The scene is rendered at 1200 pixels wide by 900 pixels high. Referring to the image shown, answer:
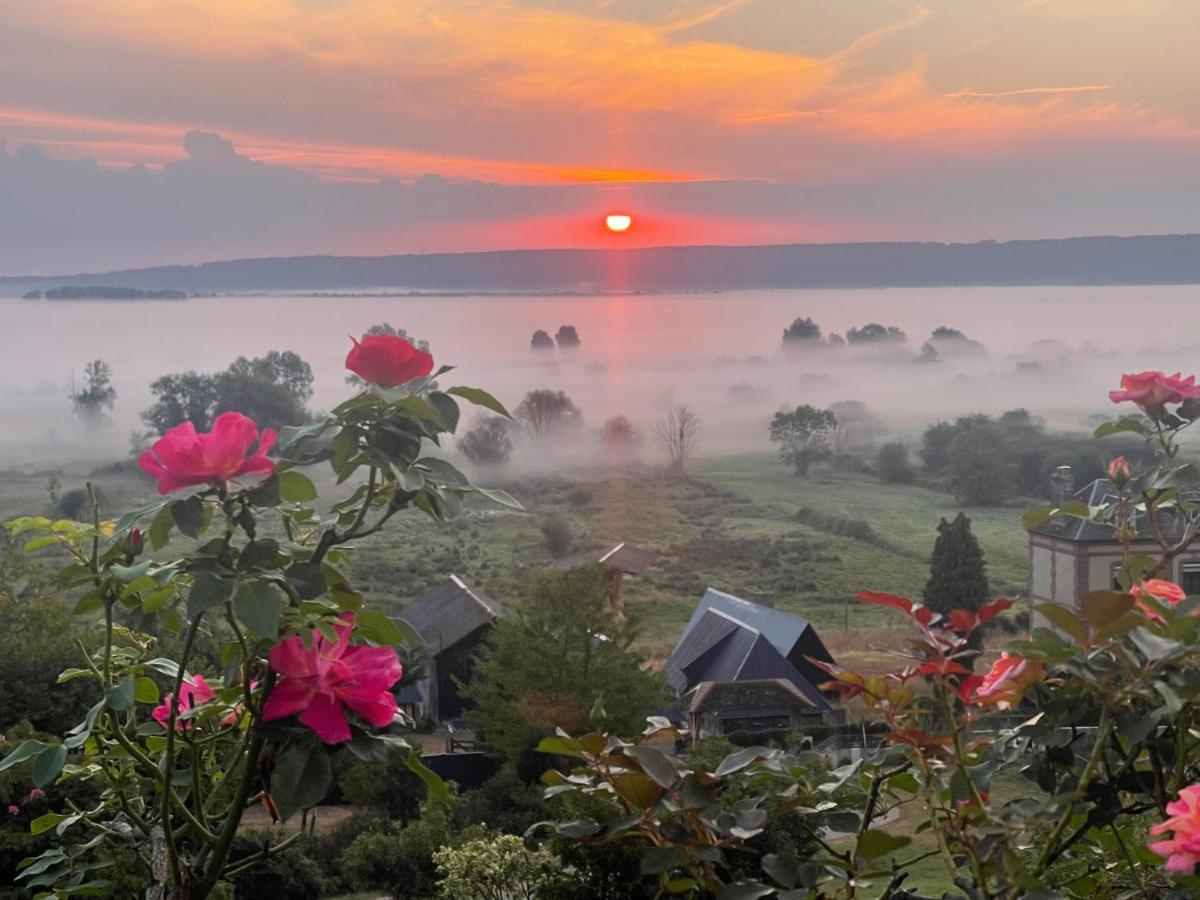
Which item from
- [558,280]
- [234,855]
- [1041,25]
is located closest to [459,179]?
[558,280]

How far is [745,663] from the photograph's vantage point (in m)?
10.5

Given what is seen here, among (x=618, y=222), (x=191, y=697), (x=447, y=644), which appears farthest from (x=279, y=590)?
(x=618, y=222)

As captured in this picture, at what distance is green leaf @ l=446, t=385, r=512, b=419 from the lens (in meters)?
0.69

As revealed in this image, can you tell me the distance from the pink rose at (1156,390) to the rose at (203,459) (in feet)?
2.44

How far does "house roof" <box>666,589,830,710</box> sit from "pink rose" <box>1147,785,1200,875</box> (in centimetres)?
945

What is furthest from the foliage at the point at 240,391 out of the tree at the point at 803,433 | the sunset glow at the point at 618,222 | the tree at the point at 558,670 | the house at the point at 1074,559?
the house at the point at 1074,559

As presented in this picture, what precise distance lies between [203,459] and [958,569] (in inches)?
488

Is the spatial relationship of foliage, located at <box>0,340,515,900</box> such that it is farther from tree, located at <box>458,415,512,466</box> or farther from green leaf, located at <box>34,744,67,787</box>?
tree, located at <box>458,415,512,466</box>

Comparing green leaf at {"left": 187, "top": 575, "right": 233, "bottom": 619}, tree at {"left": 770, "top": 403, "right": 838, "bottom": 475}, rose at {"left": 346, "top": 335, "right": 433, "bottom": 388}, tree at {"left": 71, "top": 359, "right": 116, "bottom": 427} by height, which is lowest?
tree at {"left": 770, "top": 403, "right": 838, "bottom": 475}

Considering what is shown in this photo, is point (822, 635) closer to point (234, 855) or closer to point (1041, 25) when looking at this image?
point (234, 855)

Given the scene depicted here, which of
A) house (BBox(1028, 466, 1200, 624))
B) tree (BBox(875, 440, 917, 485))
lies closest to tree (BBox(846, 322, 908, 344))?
tree (BBox(875, 440, 917, 485))

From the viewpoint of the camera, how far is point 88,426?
46.3ft

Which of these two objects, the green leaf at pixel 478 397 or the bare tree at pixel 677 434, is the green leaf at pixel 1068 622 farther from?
the bare tree at pixel 677 434

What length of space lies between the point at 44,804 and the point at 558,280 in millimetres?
10822
